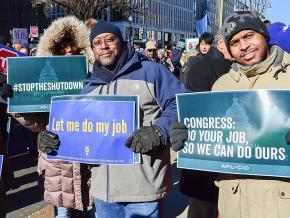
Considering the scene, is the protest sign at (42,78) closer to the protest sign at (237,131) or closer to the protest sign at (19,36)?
the protest sign at (237,131)

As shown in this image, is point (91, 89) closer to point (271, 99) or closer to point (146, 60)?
point (146, 60)

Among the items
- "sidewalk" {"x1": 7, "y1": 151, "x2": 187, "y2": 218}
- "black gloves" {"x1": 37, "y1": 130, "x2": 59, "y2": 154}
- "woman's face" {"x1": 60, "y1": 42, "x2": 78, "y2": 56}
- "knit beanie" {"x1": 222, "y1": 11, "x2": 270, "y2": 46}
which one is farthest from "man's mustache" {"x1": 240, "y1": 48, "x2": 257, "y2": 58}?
"sidewalk" {"x1": 7, "y1": 151, "x2": 187, "y2": 218}

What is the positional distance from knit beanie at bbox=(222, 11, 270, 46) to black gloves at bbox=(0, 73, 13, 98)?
1741 mm

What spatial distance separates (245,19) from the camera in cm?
231

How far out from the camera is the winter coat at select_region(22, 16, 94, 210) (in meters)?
3.54

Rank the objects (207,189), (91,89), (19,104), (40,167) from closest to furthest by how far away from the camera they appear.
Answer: (91,89)
(207,189)
(19,104)
(40,167)

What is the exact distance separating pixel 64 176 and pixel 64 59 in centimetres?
92

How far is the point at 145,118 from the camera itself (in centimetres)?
266

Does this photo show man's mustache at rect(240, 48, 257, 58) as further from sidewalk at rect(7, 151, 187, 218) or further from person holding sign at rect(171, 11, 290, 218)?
sidewalk at rect(7, 151, 187, 218)

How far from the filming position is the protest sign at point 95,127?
8.46 ft

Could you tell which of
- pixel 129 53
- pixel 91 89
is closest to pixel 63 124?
pixel 91 89

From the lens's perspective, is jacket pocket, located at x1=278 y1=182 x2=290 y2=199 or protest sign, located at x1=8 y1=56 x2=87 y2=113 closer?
jacket pocket, located at x1=278 y1=182 x2=290 y2=199

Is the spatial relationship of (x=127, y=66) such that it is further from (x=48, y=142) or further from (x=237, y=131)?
(x=237, y=131)

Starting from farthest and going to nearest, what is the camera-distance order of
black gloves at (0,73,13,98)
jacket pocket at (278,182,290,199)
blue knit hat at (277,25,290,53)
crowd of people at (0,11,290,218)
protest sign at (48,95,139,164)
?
blue knit hat at (277,25,290,53) < black gloves at (0,73,13,98) < protest sign at (48,95,139,164) < crowd of people at (0,11,290,218) < jacket pocket at (278,182,290,199)
